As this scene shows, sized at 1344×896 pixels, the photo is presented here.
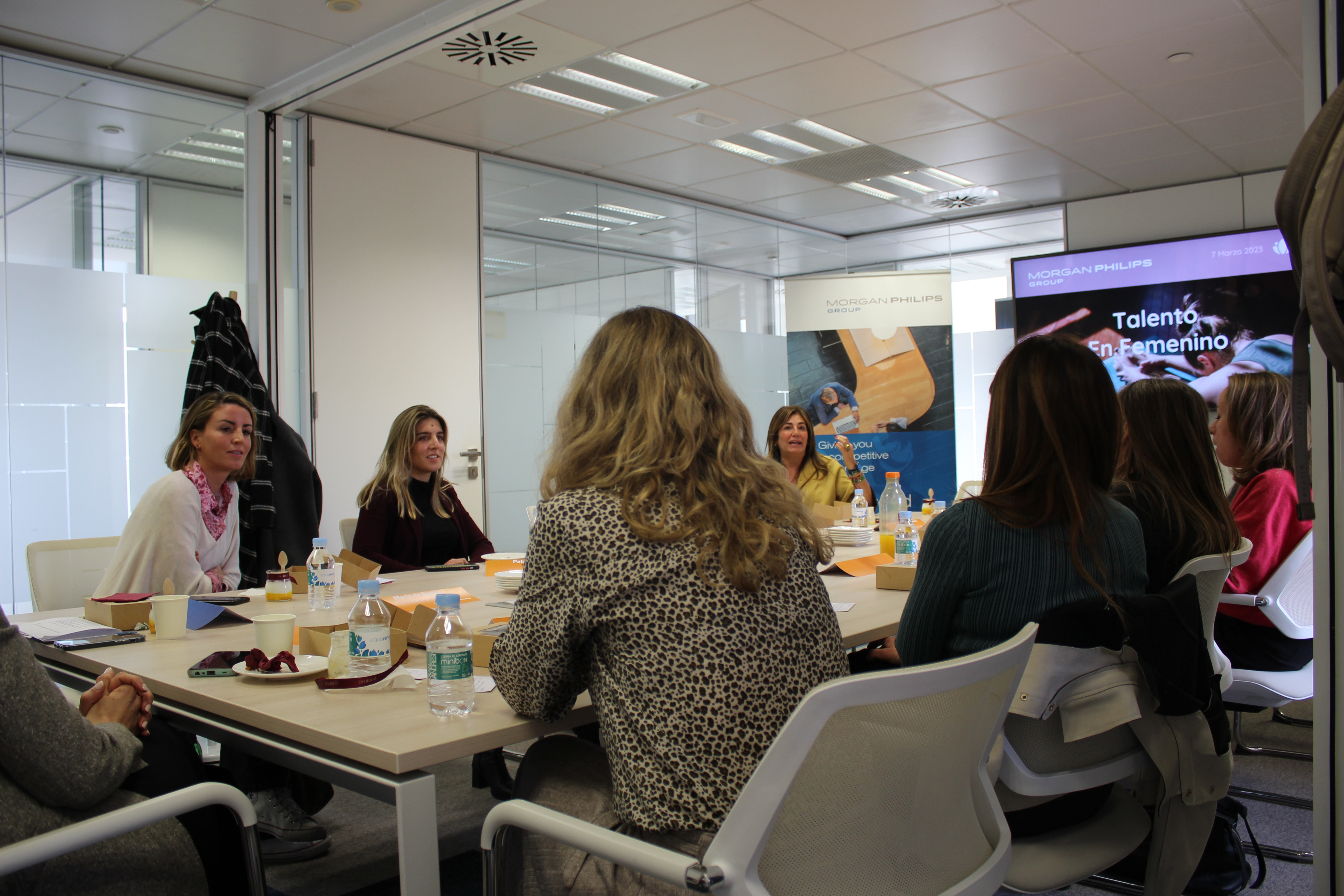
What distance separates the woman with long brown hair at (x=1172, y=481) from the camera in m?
2.17

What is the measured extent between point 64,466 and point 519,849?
12.8ft

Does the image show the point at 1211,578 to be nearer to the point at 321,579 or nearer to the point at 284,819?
the point at 321,579

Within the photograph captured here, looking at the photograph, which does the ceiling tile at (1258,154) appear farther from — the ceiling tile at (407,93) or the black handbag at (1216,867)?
the black handbag at (1216,867)

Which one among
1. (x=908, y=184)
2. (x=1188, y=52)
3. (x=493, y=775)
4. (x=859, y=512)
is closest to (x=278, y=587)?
(x=493, y=775)

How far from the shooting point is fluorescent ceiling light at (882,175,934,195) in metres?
6.80

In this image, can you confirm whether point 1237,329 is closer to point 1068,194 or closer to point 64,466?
point 1068,194

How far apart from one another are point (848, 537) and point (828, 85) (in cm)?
268

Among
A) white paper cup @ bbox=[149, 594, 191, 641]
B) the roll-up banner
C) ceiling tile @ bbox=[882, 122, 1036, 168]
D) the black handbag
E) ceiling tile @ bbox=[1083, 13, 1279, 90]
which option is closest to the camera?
the black handbag

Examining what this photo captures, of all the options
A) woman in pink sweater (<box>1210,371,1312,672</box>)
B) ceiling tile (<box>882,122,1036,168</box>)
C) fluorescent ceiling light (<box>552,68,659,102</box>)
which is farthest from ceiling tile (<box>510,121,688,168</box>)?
woman in pink sweater (<box>1210,371,1312,672</box>)

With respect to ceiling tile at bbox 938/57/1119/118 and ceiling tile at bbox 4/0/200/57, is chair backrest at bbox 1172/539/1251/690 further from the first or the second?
ceiling tile at bbox 4/0/200/57

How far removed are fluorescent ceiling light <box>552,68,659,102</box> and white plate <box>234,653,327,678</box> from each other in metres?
3.74

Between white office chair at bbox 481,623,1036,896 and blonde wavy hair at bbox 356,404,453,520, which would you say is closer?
white office chair at bbox 481,623,1036,896

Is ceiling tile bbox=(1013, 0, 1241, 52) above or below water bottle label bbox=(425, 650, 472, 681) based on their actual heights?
above

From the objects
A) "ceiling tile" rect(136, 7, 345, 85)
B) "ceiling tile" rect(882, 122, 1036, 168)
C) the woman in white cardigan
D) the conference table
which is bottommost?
the conference table
